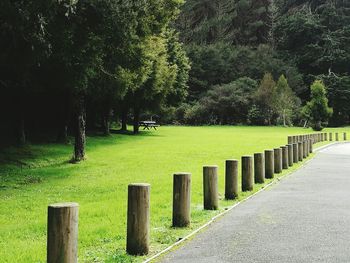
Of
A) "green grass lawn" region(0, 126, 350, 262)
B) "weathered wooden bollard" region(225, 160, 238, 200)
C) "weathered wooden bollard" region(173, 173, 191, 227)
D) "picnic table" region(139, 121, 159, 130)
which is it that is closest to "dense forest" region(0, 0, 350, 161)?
"picnic table" region(139, 121, 159, 130)

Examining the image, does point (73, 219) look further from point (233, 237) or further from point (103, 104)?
point (103, 104)

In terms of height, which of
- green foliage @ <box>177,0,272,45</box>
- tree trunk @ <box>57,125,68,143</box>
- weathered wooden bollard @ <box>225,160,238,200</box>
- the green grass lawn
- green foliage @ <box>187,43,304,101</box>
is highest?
green foliage @ <box>177,0,272,45</box>

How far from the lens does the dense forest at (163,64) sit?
17672 millimetres

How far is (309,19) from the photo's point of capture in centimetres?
8850

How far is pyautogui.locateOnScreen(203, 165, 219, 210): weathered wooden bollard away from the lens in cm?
961

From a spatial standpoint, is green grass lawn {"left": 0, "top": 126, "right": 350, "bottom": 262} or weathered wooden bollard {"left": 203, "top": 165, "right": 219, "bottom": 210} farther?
weathered wooden bollard {"left": 203, "top": 165, "right": 219, "bottom": 210}

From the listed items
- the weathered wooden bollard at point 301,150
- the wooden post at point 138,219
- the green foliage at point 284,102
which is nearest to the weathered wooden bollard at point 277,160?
the weathered wooden bollard at point 301,150

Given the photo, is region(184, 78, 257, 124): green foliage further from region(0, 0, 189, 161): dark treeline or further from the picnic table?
region(0, 0, 189, 161): dark treeline

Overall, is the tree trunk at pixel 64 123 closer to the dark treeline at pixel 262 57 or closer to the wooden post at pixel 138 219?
the wooden post at pixel 138 219

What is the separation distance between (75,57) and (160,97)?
26.4m

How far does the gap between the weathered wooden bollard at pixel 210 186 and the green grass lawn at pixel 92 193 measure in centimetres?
26

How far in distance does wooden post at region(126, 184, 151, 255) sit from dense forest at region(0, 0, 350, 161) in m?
9.59

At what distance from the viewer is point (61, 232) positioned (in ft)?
17.3

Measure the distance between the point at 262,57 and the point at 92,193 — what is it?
7937cm
